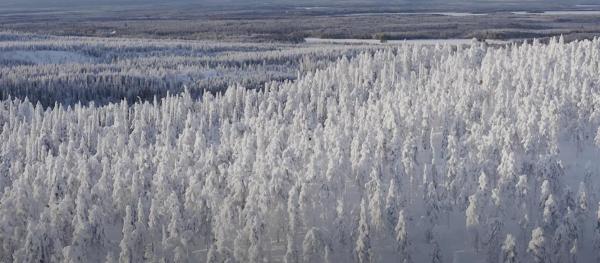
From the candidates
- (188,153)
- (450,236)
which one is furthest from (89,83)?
(450,236)

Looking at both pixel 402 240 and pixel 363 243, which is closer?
pixel 363 243

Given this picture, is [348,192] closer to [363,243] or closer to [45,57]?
[363,243]

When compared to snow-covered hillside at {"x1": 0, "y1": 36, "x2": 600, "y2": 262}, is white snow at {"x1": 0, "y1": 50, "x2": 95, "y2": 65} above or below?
below

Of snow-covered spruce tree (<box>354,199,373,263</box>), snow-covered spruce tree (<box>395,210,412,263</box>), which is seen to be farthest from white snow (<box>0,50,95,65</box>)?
snow-covered spruce tree (<box>395,210,412,263</box>)

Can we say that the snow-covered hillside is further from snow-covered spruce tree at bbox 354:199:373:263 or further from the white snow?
the white snow

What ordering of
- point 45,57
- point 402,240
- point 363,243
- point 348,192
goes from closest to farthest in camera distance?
point 363,243 → point 402,240 → point 348,192 → point 45,57

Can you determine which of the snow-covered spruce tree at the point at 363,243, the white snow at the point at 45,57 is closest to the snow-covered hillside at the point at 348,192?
the snow-covered spruce tree at the point at 363,243

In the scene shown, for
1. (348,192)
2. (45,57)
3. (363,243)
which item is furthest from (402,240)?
(45,57)

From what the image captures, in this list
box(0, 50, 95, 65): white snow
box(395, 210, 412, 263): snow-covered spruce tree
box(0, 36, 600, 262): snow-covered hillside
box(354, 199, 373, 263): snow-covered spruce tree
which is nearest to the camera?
box(354, 199, 373, 263): snow-covered spruce tree

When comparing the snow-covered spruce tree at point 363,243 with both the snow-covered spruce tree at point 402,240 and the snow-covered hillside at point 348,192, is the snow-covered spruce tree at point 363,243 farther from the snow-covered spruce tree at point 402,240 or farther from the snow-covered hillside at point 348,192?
the snow-covered spruce tree at point 402,240
